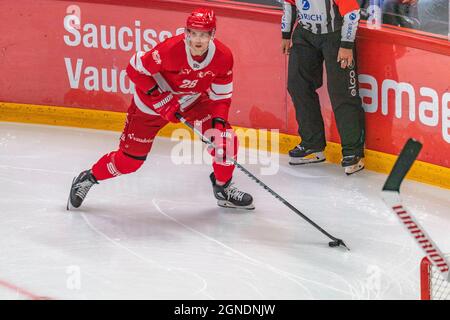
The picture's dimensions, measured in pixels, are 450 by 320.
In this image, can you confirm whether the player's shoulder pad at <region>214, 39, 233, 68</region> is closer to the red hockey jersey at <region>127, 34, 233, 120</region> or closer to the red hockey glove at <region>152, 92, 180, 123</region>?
the red hockey jersey at <region>127, 34, 233, 120</region>

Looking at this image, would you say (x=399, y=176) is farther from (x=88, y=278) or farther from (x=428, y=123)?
(x=428, y=123)

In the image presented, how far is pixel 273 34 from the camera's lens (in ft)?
22.1

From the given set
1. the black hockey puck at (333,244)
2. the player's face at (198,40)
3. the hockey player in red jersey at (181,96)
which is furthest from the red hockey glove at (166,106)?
the black hockey puck at (333,244)

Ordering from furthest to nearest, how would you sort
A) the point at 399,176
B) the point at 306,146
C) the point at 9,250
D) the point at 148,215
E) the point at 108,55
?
the point at 108,55
the point at 306,146
the point at 148,215
the point at 9,250
the point at 399,176

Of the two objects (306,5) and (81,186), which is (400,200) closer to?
(81,186)

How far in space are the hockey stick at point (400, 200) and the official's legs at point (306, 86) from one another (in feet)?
9.11

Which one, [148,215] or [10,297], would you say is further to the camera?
[148,215]

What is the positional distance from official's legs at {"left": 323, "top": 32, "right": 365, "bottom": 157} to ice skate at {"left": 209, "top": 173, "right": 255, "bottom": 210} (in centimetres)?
85

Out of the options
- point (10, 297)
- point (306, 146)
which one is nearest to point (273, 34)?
point (306, 146)

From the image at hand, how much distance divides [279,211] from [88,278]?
1.33 metres

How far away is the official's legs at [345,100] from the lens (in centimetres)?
625

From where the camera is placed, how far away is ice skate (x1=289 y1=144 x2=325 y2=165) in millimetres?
6594

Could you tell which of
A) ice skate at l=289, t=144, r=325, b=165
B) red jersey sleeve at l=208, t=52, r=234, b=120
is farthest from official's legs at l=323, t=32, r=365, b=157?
red jersey sleeve at l=208, t=52, r=234, b=120

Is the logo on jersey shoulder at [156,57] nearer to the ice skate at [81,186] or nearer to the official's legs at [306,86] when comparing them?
the ice skate at [81,186]
